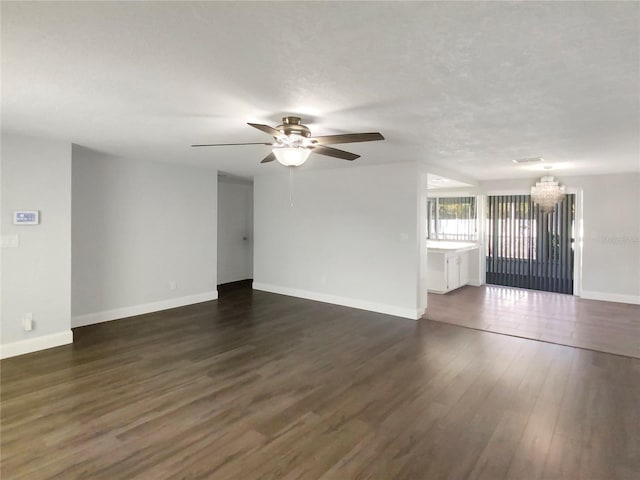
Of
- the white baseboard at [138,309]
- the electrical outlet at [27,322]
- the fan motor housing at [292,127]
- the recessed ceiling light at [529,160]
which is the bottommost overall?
the white baseboard at [138,309]

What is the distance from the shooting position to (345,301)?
6.05 m

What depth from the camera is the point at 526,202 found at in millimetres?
8555

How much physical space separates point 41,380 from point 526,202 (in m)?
9.50

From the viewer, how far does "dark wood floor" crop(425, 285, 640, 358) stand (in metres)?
4.44

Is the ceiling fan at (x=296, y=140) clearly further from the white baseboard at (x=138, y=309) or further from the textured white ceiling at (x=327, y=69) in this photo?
the white baseboard at (x=138, y=309)

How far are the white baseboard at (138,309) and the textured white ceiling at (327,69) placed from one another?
252cm

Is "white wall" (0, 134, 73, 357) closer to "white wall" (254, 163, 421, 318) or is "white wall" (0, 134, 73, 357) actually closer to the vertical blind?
"white wall" (254, 163, 421, 318)

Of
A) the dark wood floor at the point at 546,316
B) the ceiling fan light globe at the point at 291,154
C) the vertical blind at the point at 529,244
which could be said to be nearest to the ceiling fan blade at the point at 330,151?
the ceiling fan light globe at the point at 291,154

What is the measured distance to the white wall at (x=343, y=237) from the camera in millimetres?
5371

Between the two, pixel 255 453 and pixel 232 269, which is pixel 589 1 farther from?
pixel 232 269

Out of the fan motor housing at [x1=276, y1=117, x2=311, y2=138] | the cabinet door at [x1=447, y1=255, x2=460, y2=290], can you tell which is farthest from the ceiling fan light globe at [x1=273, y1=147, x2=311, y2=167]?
the cabinet door at [x1=447, y1=255, x2=460, y2=290]

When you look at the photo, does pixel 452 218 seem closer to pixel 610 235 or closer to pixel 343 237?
pixel 610 235

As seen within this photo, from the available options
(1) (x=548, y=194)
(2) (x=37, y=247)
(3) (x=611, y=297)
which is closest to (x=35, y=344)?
(2) (x=37, y=247)

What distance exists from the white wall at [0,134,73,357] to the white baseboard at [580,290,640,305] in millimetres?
8453
